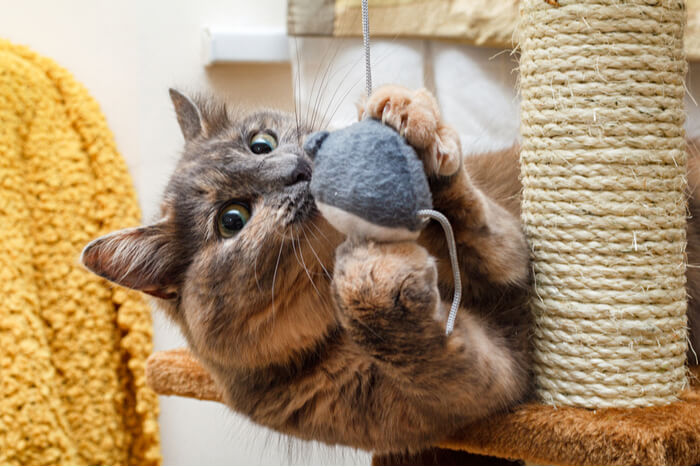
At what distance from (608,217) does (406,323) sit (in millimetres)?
428

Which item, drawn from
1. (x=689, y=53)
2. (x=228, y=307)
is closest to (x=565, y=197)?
(x=228, y=307)

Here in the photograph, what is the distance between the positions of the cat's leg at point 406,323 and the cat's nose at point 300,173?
21cm

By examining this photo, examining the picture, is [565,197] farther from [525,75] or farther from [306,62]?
[306,62]

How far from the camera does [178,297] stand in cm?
116

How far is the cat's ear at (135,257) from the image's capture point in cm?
109

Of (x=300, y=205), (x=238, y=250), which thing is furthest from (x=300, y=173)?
(x=238, y=250)

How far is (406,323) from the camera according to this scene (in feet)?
2.51

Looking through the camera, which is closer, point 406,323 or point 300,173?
point 406,323

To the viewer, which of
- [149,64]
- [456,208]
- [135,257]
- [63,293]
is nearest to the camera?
[456,208]

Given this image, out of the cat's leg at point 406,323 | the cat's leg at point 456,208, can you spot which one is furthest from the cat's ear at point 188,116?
the cat's leg at point 406,323

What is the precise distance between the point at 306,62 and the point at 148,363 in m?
1.04

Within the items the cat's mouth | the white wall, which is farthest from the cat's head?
the white wall

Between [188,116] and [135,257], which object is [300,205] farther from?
[188,116]

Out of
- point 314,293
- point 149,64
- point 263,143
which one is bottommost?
point 314,293
